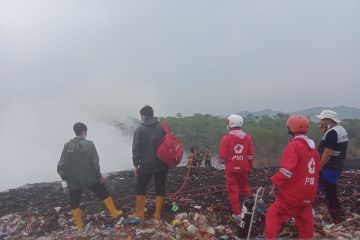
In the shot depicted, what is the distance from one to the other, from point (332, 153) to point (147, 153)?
3.19 m

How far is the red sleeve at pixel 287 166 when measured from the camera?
524 cm

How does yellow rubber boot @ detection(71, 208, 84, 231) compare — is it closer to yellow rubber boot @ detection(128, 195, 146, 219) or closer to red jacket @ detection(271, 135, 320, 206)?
yellow rubber boot @ detection(128, 195, 146, 219)

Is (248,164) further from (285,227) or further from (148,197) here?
(148,197)

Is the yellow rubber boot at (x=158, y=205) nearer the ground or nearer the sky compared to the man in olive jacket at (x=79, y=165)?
nearer the ground

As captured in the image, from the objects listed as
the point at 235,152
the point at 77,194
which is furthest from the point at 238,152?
the point at 77,194

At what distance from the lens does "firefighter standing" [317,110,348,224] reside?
269 inches

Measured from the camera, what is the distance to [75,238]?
6.97m

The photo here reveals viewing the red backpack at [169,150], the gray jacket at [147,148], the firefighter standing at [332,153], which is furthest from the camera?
the gray jacket at [147,148]

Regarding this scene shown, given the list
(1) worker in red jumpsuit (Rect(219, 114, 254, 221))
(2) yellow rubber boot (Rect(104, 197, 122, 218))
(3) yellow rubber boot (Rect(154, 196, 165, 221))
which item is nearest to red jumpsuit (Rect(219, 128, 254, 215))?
(1) worker in red jumpsuit (Rect(219, 114, 254, 221))

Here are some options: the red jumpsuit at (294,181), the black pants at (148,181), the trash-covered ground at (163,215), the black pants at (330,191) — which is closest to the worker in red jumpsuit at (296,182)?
the red jumpsuit at (294,181)

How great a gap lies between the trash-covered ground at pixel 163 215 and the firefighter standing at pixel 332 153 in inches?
23.1

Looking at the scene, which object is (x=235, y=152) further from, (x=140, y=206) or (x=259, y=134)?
(x=259, y=134)

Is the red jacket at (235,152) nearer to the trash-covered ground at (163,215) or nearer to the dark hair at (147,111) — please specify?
the trash-covered ground at (163,215)

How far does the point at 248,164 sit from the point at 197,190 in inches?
116
